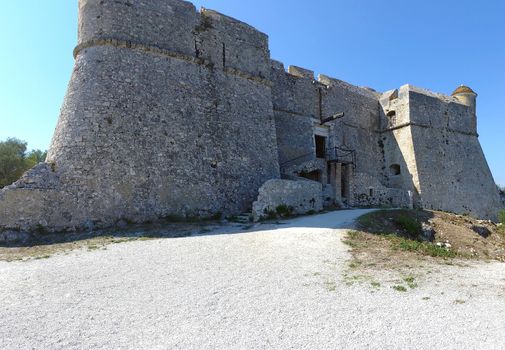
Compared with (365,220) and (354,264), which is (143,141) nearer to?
(365,220)

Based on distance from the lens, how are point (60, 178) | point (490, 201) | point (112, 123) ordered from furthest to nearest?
point (490, 201) < point (112, 123) < point (60, 178)

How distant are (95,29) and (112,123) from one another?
3.64 m

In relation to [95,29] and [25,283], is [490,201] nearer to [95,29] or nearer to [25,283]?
[95,29]

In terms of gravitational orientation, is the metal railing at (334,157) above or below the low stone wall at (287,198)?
above

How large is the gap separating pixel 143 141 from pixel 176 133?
1.32 meters

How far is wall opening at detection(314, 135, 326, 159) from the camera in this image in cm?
2216

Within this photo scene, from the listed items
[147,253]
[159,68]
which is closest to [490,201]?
[159,68]

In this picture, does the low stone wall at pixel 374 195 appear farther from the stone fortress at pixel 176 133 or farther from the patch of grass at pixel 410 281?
the patch of grass at pixel 410 281

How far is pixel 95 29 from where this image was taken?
13.6 metres

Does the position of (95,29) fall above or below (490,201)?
above

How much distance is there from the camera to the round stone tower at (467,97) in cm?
2733

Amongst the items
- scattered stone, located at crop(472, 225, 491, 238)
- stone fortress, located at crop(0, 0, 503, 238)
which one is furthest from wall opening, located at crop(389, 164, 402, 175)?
scattered stone, located at crop(472, 225, 491, 238)

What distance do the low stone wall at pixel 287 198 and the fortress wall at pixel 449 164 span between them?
11090mm

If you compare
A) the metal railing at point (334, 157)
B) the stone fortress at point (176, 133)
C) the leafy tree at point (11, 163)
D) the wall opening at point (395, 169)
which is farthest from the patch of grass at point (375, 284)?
the leafy tree at point (11, 163)
